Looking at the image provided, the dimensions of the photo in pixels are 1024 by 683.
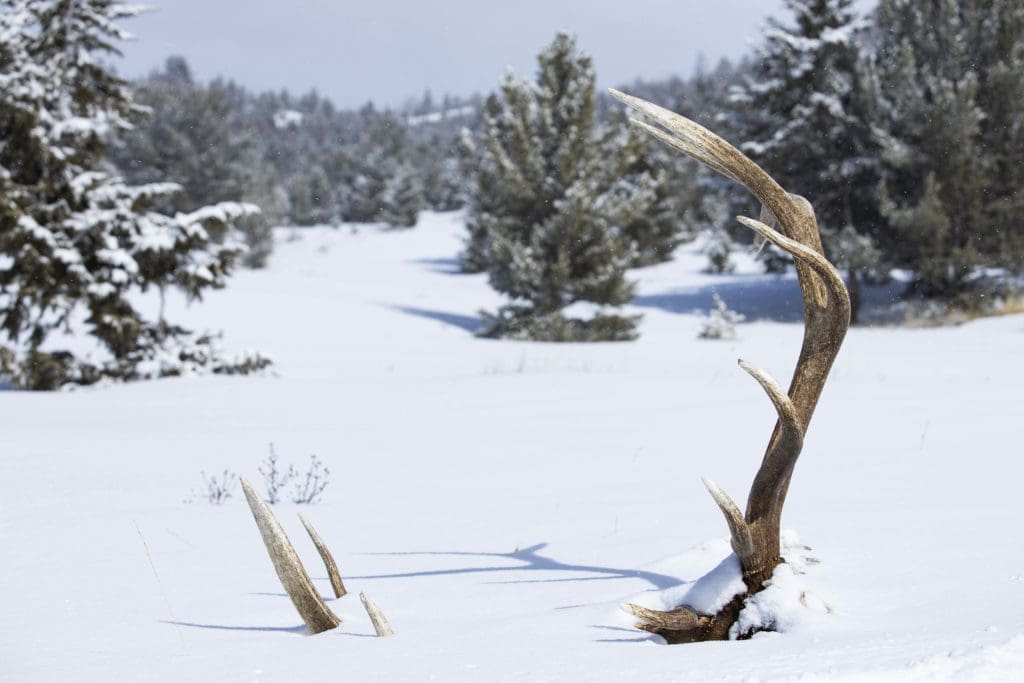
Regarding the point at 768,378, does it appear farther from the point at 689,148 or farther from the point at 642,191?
the point at 642,191

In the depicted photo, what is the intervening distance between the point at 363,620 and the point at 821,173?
18829mm

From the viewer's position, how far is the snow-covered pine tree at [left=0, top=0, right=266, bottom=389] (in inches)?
397

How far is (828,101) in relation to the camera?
1909 centimetres

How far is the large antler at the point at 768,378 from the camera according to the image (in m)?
→ 2.35

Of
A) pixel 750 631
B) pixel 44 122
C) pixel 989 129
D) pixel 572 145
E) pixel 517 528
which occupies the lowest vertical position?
pixel 517 528

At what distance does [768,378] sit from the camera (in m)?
2.26

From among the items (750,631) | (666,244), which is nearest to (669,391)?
(750,631)

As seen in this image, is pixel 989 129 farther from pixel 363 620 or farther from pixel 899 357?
pixel 363 620

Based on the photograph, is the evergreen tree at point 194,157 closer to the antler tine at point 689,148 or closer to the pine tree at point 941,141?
the pine tree at point 941,141

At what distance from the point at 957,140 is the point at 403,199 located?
36786 millimetres

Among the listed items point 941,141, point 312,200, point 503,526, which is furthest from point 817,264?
point 312,200

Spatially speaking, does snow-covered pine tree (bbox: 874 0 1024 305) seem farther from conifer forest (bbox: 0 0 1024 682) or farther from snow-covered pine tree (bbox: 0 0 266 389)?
snow-covered pine tree (bbox: 0 0 266 389)

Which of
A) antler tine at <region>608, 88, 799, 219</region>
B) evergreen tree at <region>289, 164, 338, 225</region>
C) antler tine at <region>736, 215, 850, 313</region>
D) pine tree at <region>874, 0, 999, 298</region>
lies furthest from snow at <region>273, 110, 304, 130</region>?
antler tine at <region>736, 215, 850, 313</region>

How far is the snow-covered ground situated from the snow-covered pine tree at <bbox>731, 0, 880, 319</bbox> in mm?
10932
